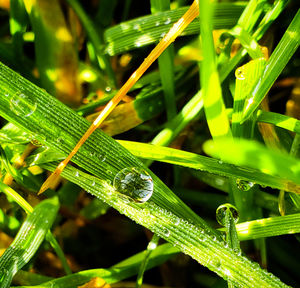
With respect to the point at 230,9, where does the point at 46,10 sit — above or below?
below

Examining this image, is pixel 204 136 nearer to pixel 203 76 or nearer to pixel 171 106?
pixel 171 106

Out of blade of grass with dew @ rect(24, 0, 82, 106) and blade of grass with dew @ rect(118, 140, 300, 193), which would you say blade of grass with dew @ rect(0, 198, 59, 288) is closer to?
blade of grass with dew @ rect(118, 140, 300, 193)

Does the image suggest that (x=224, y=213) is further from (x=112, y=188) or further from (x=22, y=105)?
(x=22, y=105)

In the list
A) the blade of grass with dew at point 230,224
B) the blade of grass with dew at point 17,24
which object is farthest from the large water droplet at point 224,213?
the blade of grass with dew at point 17,24

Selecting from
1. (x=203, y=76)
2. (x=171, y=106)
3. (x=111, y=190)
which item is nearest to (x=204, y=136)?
(x=171, y=106)

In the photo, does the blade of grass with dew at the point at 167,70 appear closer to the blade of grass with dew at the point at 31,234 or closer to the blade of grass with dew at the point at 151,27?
the blade of grass with dew at the point at 151,27

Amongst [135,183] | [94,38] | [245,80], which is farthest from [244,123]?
[94,38]

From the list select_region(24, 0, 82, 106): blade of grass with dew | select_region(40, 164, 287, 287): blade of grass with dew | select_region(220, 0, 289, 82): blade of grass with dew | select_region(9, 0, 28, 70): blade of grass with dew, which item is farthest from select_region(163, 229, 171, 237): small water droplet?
select_region(9, 0, 28, 70): blade of grass with dew
